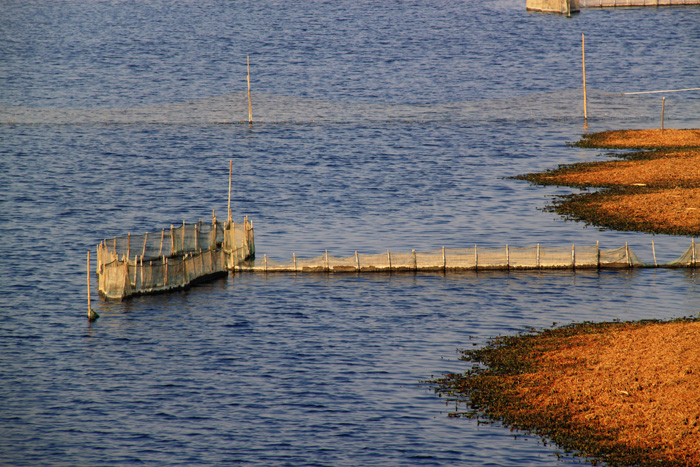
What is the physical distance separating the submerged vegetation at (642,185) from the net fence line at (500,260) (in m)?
11.8

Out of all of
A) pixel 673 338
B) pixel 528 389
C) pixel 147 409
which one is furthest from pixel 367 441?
pixel 673 338

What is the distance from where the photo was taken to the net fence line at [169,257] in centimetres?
7050

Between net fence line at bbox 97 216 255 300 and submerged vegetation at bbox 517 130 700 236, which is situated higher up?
submerged vegetation at bbox 517 130 700 236

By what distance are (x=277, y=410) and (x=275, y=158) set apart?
3710 inches

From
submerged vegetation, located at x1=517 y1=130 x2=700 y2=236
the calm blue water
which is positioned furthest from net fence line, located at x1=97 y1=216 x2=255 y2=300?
submerged vegetation, located at x1=517 y1=130 x2=700 y2=236

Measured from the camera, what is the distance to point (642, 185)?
103312mm

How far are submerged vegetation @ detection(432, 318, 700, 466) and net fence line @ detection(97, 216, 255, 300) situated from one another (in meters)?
27.2

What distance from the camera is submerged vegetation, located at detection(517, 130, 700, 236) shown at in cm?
9000

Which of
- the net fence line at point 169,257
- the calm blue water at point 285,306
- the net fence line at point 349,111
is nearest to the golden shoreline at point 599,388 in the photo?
the calm blue water at point 285,306

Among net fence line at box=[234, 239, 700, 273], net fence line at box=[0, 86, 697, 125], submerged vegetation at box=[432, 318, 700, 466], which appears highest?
net fence line at box=[0, 86, 697, 125]

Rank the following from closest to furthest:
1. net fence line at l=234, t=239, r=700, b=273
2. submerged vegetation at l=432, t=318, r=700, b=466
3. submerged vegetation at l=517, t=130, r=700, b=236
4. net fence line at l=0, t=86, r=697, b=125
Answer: submerged vegetation at l=432, t=318, r=700, b=466 → net fence line at l=234, t=239, r=700, b=273 → submerged vegetation at l=517, t=130, r=700, b=236 → net fence line at l=0, t=86, r=697, b=125

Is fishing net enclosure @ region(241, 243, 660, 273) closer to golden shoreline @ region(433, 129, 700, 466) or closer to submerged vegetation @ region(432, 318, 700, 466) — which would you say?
golden shoreline @ region(433, 129, 700, 466)

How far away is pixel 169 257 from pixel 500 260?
95.3 ft

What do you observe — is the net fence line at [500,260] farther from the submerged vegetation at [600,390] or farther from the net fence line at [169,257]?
the submerged vegetation at [600,390]
